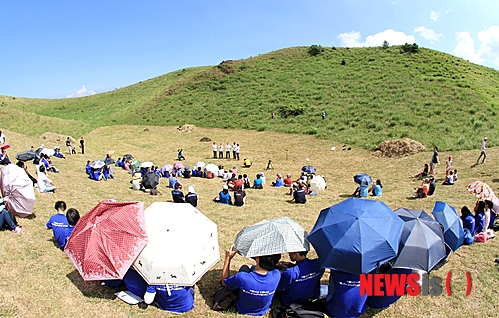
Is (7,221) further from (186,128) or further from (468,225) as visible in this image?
(186,128)

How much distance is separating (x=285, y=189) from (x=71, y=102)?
2614 inches

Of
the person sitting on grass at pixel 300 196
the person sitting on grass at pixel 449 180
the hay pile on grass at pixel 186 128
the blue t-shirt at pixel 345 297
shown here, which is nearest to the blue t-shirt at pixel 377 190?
the person sitting on grass at pixel 300 196

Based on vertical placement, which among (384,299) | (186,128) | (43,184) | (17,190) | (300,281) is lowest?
(384,299)

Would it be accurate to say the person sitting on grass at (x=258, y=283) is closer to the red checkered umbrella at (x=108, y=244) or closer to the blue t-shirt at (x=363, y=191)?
the red checkered umbrella at (x=108, y=244)

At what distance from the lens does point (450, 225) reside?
692 cm

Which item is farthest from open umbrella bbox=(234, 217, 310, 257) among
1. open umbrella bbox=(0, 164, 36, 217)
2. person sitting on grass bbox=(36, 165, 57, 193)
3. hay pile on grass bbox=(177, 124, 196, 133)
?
hay pile on grass bbox=(177, 124, 196, 133)

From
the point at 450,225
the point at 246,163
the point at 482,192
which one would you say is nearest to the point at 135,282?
the point at 450,225

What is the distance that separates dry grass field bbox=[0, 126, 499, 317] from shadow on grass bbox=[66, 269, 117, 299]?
0.06 feet

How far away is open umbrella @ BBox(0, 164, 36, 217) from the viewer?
8203 mm

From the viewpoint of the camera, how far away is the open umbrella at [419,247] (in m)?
5.55

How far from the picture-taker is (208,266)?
5.82 meters

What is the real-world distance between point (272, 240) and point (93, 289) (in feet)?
12.9

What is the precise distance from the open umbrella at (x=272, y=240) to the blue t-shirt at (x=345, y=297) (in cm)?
81

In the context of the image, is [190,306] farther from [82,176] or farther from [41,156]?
[41,156]
